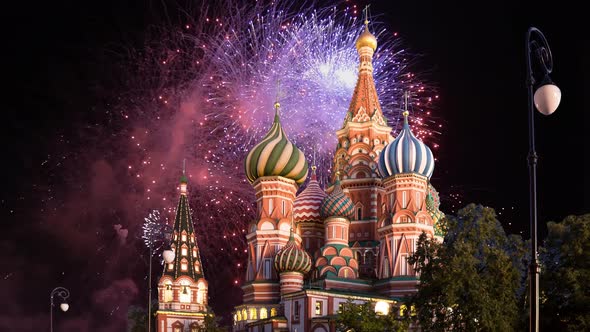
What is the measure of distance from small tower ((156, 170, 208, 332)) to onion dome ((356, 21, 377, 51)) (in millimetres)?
16155

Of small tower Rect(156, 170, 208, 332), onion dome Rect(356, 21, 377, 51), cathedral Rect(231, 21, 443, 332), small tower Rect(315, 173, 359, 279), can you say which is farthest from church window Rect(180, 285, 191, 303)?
onion dome Rect(356, 21, 377, 51)

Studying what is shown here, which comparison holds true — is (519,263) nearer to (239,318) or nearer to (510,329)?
(510,329)

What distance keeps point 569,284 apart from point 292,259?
1820cm

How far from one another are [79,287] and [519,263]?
29.7 metres

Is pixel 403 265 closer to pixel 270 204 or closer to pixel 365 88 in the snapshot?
pixel 270 204

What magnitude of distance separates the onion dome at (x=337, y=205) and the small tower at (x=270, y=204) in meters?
2.02

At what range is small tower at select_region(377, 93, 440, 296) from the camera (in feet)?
140

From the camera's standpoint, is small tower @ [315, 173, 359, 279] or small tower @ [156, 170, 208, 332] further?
small tower @ [156, 170, 208, 332]

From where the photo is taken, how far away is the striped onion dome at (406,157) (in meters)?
43.8

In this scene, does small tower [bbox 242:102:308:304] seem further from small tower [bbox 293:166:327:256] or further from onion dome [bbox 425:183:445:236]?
onion dome [bbox 425:183:445:236]

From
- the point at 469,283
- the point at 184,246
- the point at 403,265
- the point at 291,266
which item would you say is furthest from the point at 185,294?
the point at 469,283

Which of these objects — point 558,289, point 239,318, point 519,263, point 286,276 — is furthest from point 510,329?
point 239,318

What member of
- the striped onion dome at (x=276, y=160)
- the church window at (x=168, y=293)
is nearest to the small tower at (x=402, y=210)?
the striped onion dome at (x=276, y=160)

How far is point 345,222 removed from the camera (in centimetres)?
4428
